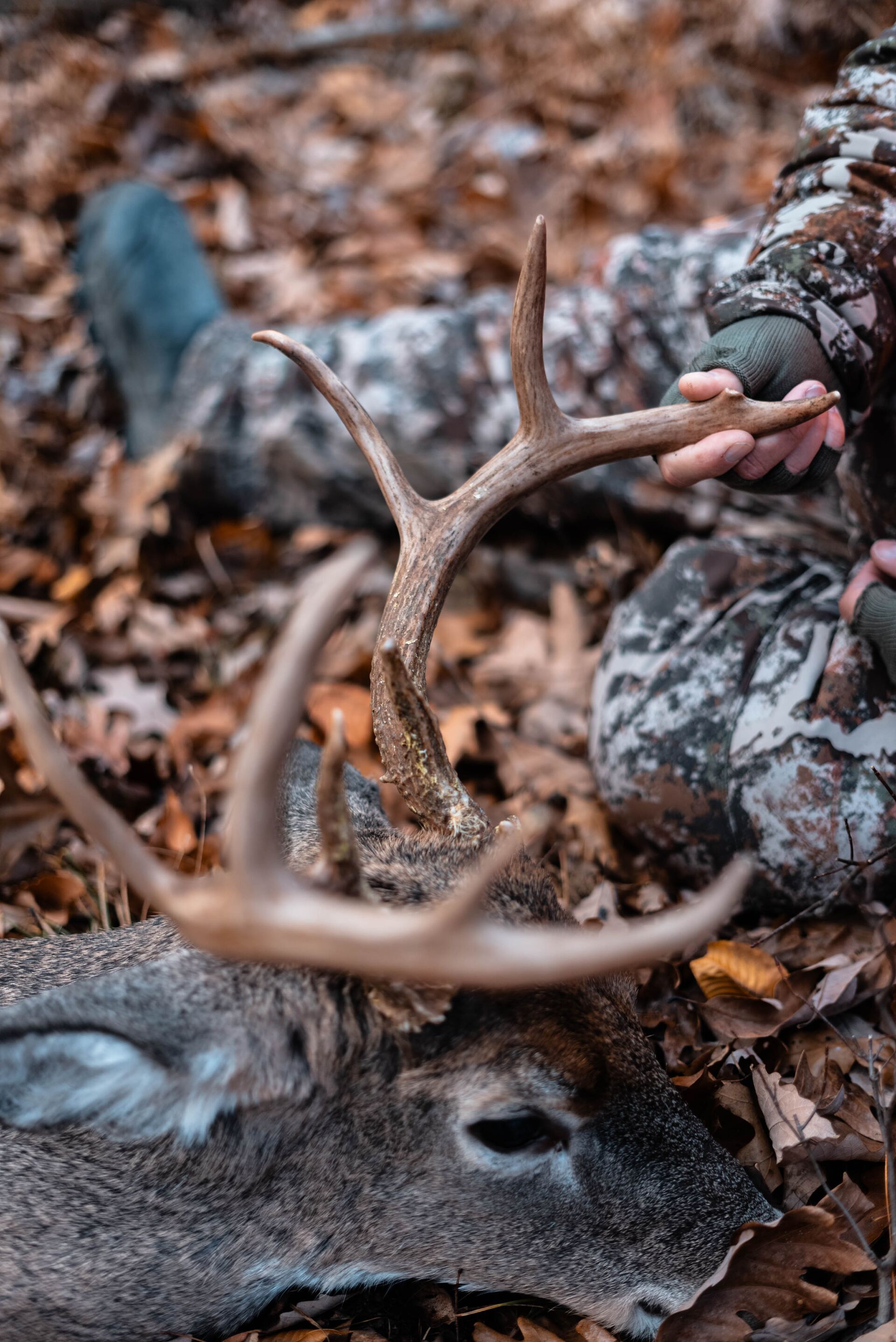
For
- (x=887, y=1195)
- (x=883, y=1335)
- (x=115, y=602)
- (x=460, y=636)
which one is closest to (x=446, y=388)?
(x=460, y=636)

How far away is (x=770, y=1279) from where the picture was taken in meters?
1.80

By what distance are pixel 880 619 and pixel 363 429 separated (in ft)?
4.22

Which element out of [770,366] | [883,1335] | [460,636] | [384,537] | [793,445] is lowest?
[460,636]

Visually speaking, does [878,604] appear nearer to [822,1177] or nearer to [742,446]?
[742,446]

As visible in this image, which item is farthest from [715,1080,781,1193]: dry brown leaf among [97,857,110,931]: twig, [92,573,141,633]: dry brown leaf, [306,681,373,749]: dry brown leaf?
[92,573,141,633]: dry brown leaf

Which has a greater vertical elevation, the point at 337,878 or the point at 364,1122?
the point at 337,878

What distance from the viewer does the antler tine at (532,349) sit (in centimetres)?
212

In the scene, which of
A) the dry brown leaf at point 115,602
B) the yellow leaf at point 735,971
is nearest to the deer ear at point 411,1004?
the yellow leaf at point 735,971

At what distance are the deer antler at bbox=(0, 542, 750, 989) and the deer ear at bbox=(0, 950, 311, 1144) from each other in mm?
281

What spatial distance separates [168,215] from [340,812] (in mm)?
4742

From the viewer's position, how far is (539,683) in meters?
3.79

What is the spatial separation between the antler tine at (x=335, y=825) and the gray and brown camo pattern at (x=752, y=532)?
1.39 metres

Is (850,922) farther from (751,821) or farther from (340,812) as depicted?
(340,812)

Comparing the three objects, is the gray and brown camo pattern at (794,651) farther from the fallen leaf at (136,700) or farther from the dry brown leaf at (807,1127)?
the fallen leaf at (136,700)
